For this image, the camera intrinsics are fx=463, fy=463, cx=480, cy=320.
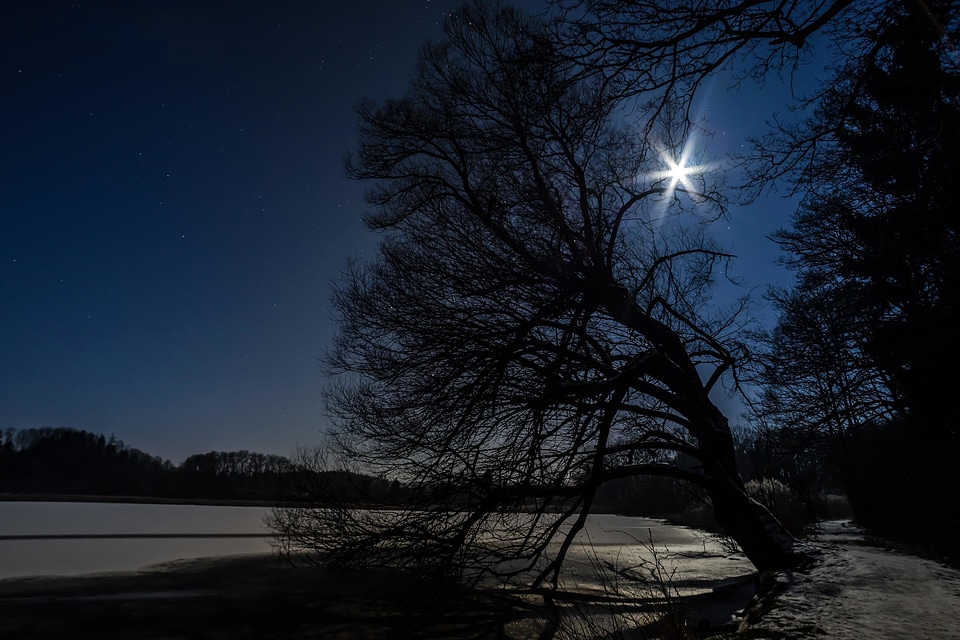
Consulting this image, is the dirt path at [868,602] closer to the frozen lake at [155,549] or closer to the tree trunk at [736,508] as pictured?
the tree trunk at [736,508]

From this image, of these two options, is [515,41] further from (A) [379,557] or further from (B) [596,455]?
(A) [379,557]

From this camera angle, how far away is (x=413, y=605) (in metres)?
7.47

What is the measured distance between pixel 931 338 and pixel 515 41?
757cm

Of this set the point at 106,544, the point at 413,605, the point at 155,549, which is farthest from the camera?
the point at 106,544

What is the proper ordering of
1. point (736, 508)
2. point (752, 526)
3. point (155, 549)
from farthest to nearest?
point (155, 549)
point (736, 508)
point (752, 526)

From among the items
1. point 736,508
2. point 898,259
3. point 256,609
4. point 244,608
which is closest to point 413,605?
point 256,609

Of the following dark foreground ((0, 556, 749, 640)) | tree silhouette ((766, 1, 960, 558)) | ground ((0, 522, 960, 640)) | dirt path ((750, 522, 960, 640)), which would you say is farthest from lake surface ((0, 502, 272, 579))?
tree silhouette ((766, 1, 960, 558))

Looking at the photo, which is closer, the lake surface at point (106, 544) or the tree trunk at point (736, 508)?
the tree trunk at point (736, 508)

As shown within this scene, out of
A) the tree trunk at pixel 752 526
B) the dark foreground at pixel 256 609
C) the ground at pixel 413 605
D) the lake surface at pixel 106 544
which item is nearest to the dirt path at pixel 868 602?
the ground at pixel 413 605

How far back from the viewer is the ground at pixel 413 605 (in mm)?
3217

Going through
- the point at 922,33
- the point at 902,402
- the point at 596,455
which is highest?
the point at 922,33

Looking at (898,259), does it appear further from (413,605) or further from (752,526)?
(413,605)

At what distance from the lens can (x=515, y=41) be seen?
6461 millimetres

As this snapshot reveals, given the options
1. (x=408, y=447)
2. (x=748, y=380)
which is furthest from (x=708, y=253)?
(x=408, y=447)
